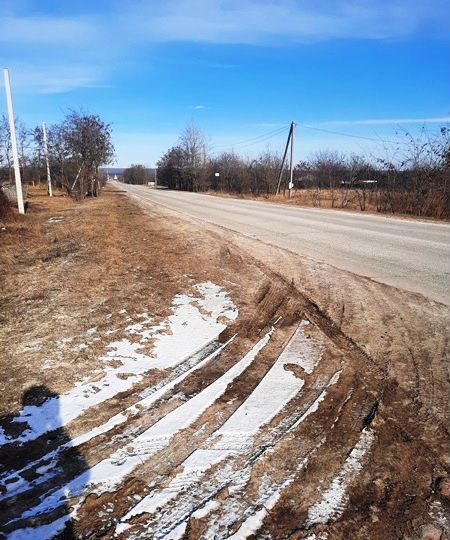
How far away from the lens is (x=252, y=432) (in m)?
2.51

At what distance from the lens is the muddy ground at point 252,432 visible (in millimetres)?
1887

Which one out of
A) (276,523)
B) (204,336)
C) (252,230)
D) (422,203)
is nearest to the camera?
(276,523)

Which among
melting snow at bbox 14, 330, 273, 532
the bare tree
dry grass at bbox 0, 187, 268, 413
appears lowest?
melting snow at bbox 14, 330, 273, 532

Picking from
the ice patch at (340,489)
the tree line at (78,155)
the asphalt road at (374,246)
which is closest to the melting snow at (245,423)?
the ice patch at (340,489)

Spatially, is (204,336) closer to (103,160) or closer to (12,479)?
(12,479)

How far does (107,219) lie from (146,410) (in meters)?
11.7

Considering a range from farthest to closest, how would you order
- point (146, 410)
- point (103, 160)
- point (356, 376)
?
point (103, 160) → point (356, 376) → point (146, 410)

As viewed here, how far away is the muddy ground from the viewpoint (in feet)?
6.19

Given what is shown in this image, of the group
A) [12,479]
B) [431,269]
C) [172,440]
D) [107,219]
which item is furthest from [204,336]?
[107,219]

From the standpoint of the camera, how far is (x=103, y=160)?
3025 centimetres

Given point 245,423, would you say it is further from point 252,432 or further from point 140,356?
point 140,356

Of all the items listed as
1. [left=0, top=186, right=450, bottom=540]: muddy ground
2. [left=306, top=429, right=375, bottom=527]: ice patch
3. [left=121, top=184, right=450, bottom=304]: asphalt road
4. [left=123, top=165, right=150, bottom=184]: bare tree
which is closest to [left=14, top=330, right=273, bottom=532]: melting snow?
[left=0, top=186, right=450, bottom=540]: muddy ground

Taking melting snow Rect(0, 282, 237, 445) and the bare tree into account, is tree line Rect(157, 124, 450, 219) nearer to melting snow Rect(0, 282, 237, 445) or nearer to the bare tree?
melting snow Rect(0, 282, 237, 445)

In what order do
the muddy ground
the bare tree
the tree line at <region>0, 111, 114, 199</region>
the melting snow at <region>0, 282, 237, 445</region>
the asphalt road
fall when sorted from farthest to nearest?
1. the bare tree
2. the tree line at <region>0, 111, 114, 199</region>
3. the asphalt road
4. the melting snow at <region>0, 282, 237, 445</region>
5. the muddy ground
